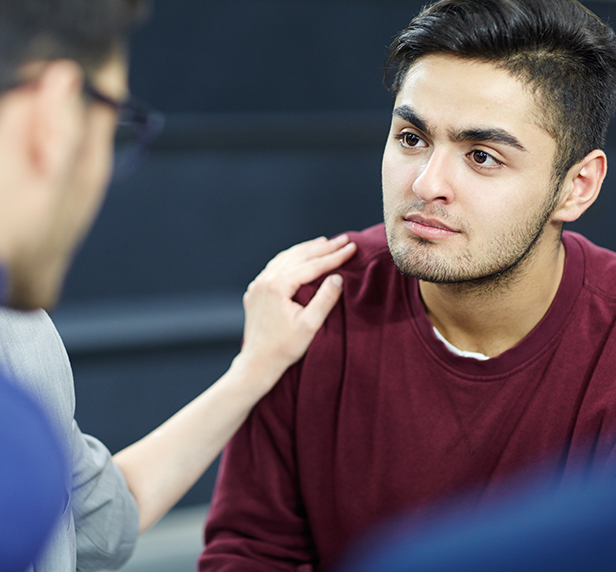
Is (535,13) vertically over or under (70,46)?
over

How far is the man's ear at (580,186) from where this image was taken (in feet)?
3.78

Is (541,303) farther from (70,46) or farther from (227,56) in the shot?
(227,56)

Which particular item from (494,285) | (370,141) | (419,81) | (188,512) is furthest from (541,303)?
(188,512)

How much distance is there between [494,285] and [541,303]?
0.08 metres

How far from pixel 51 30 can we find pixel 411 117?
2.18 ft

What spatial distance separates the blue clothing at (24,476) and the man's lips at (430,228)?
0.70 metres

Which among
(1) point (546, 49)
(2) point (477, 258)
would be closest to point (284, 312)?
(2) point (477, 258)

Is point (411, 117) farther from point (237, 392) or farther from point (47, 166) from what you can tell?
point (47, 166)

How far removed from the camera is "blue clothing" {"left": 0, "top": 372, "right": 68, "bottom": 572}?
451 mm

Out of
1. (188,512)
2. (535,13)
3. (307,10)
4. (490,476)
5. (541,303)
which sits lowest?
(188,512)

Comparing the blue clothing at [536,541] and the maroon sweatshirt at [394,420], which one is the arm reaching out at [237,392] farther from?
the blue clothing at [536,541]

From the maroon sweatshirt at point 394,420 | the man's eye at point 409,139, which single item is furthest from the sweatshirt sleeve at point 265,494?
the man's eye at point 409,139

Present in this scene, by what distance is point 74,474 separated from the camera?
1.06 metres

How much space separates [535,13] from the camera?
1.07m
